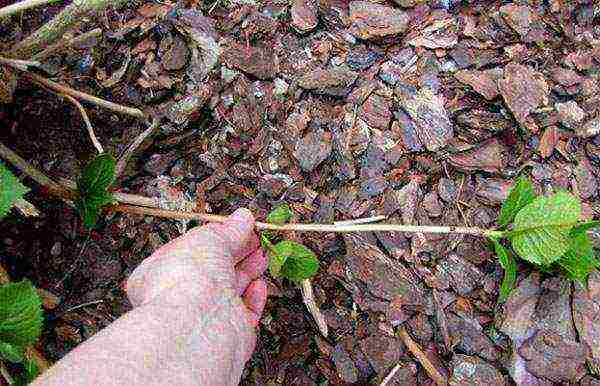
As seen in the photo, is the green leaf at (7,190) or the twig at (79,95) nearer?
the green leaf at (7,190)

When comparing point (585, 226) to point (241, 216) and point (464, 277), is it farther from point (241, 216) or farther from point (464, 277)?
point (241, 216)

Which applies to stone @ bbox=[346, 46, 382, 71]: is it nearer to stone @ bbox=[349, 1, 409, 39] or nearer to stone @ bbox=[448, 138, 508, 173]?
stone @ bbox=[349, 1, 409, 39]

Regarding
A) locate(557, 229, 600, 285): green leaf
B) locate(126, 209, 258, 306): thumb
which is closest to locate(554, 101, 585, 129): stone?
locate(557, 229, 600, 285): green leaf

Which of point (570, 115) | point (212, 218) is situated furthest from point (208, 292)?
point (570, 115)

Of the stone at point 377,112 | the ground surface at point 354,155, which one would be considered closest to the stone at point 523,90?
the ground surface at point 354,155

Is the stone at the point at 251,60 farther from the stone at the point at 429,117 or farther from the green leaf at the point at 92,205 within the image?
the green leaf at the point at 92,205

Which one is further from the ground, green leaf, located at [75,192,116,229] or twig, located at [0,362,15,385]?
green leaf, located at [75,192,116,229]
